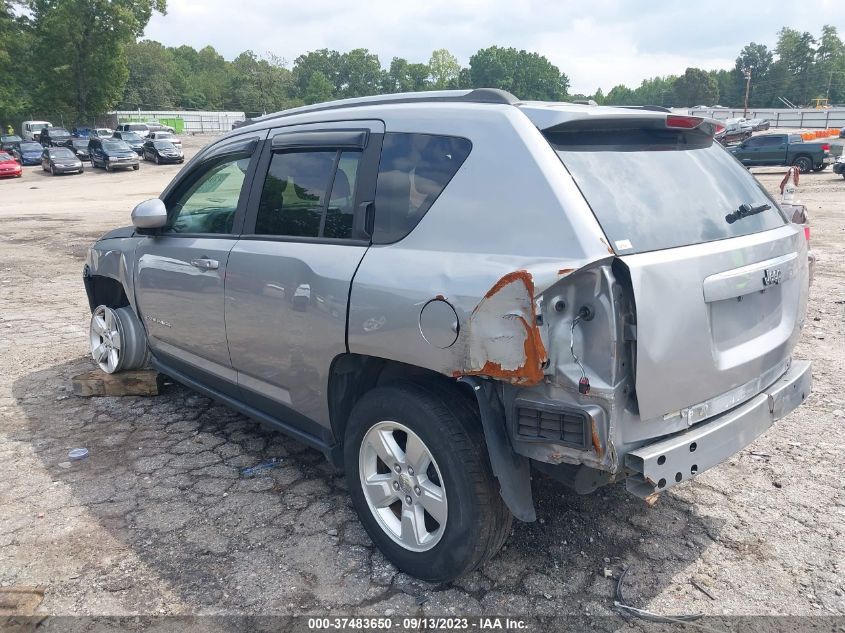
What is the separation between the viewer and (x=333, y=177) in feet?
10.3

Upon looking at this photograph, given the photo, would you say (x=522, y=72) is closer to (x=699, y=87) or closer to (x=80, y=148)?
(x=699, y=87)

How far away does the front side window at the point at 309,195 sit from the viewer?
121 inches

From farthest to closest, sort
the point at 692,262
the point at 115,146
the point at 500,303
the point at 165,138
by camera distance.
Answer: the point at 165,138, the point at 115,146, the point at 692,262, the point at 500,303

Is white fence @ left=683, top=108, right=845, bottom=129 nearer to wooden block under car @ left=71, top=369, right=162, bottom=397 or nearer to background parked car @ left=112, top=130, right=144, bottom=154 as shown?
background parked car @ left=112, top=130, right=144, bottom=154

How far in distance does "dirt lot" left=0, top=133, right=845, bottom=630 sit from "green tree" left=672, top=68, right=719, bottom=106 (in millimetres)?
113172

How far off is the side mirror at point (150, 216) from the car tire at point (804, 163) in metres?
29.4

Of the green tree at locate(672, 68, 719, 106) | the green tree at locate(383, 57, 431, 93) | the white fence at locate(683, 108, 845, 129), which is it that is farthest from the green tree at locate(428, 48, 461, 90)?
the white fence at locate(683, 108, 845, 129)


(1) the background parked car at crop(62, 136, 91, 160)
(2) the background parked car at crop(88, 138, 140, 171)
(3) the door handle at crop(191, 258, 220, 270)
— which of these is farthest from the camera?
(1) the background parked car at crop(62, 136, 91, 160)

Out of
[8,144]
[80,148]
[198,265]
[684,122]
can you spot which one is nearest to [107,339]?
[198,265]

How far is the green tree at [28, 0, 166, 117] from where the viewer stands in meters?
55.3

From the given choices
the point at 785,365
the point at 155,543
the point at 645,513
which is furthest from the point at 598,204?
the point at 155,543

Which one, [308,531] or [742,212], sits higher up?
[742,212]

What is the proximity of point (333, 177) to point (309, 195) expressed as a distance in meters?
0.18

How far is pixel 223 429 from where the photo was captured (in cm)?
444
